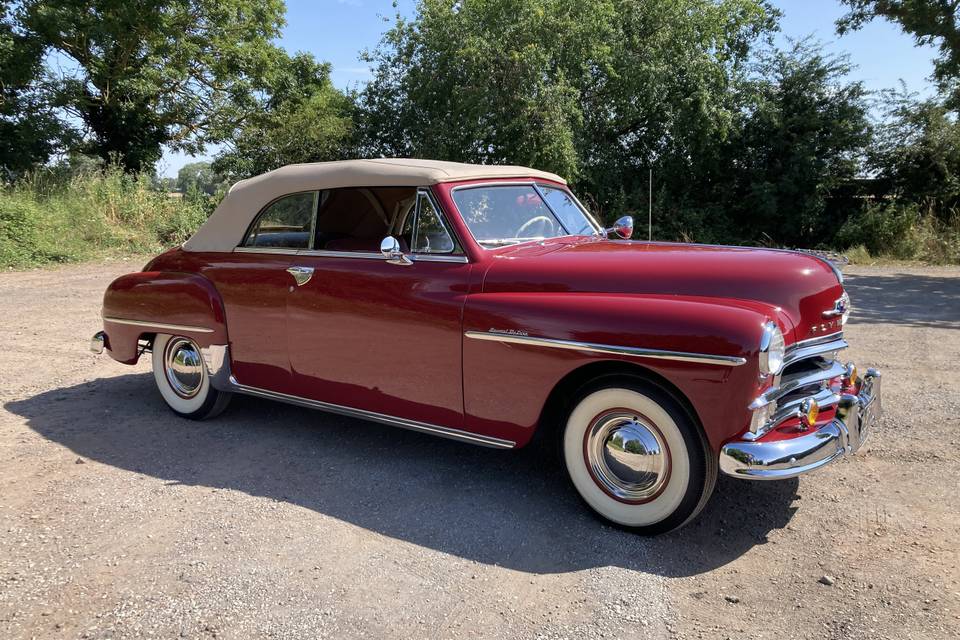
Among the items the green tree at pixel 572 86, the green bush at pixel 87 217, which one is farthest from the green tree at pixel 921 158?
the green bush at pixel 87 217

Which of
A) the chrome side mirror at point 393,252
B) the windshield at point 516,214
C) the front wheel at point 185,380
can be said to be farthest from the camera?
the front wheel at point 185,380

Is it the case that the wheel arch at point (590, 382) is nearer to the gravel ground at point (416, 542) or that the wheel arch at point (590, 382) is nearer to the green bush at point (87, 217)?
the gravel ground at point (416, 542)

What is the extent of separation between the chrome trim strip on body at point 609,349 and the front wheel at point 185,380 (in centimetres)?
233

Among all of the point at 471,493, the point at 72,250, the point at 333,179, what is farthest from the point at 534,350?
the point at 72,250

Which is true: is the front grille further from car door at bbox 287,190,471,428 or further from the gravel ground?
car door at bbox 287,190,471,428

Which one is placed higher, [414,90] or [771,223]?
[414,90]

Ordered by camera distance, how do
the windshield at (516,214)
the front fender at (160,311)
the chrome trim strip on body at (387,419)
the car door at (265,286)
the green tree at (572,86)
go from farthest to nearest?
the green tree at (572,86)
the front fender at (160,311)
the car door at (265,286)
the windshield at (516,214)
the chrome trim strip on body at (387,419)

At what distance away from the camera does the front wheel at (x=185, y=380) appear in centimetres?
495

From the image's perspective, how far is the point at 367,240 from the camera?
4410mm

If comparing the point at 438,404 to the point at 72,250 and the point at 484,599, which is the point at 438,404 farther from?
the point at 72,250

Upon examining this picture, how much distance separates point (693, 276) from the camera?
3.33 metres

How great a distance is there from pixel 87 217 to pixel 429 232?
14565 mm

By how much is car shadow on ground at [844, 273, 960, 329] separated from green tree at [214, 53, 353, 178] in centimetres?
1432

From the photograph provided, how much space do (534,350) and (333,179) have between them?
182cm
